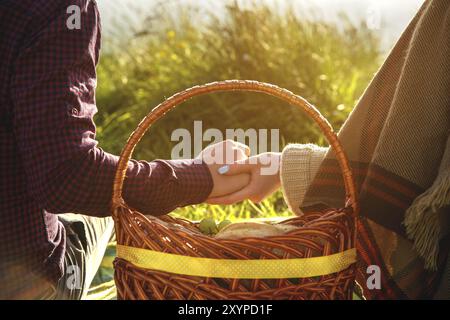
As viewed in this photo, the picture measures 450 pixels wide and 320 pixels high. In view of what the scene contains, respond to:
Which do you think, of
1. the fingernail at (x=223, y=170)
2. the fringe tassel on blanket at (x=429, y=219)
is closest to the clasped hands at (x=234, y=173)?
the fingernail at (x=223, y=170)

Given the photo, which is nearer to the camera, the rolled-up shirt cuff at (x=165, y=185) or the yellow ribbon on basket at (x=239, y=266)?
the yellow ribbon on basket at (x=239, y=266)

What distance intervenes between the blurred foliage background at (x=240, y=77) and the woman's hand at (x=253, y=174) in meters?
1.99

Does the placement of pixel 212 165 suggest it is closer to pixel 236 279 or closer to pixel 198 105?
pixel 236 279

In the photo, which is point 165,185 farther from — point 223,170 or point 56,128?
point 56,128

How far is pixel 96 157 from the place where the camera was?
1.29 meters

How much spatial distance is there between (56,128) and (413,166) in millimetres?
703

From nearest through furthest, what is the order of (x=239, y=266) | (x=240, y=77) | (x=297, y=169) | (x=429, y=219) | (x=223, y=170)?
(x=239, y=266), (x=429, y=219), (x=223, y=170), (x=297, y=169), (x=240, y=77)

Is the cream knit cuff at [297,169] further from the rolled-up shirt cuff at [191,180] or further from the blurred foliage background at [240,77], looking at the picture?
the blurred foliage background at [240,77]

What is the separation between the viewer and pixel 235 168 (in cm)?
148

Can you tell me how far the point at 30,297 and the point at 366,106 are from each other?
851 millimetres

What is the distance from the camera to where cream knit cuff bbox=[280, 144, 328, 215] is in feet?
5.13

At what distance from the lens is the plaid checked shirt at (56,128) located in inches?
49.4

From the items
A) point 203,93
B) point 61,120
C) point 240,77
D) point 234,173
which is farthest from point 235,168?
point 240,77

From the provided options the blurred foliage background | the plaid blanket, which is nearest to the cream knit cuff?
the plaid blanket
